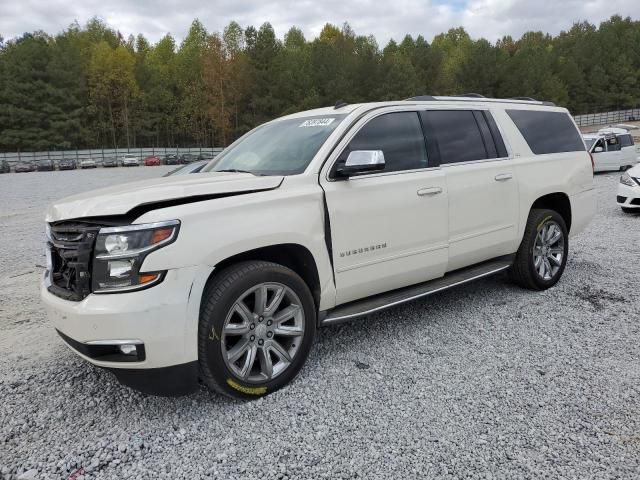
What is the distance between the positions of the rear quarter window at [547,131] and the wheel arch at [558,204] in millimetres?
475

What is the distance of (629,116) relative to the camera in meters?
76.6

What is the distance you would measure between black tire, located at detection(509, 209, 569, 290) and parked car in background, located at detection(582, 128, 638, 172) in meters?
16.6

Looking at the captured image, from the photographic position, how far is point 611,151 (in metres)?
19.1

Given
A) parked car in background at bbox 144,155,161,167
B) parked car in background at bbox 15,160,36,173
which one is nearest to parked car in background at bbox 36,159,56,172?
parked car in background at bbox 15,160,36,173

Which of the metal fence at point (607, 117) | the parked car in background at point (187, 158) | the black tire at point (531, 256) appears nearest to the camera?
the black tire at point (531, 256)

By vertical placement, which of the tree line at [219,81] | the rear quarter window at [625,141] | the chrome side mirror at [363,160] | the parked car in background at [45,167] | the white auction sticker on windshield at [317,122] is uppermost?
the tree line at [219,81]

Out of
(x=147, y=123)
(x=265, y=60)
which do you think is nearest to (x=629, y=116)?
(x=265, y=60)

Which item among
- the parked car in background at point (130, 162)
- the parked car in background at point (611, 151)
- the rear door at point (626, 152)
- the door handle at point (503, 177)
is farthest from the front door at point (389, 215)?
the parked car in background at point (130, 162)

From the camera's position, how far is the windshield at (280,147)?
3.54 meters

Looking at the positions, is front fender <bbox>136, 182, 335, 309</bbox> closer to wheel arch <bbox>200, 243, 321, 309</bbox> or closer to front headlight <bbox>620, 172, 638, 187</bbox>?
wheel arch <bbox>200, 243, 321, 309</bbox>

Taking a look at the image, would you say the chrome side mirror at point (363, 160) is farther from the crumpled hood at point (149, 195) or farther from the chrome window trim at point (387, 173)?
the crumpled hood at point (149, 195)

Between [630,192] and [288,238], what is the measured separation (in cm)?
929

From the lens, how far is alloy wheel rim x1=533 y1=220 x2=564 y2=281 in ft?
16.2

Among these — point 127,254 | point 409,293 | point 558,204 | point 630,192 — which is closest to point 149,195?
point 127,254
